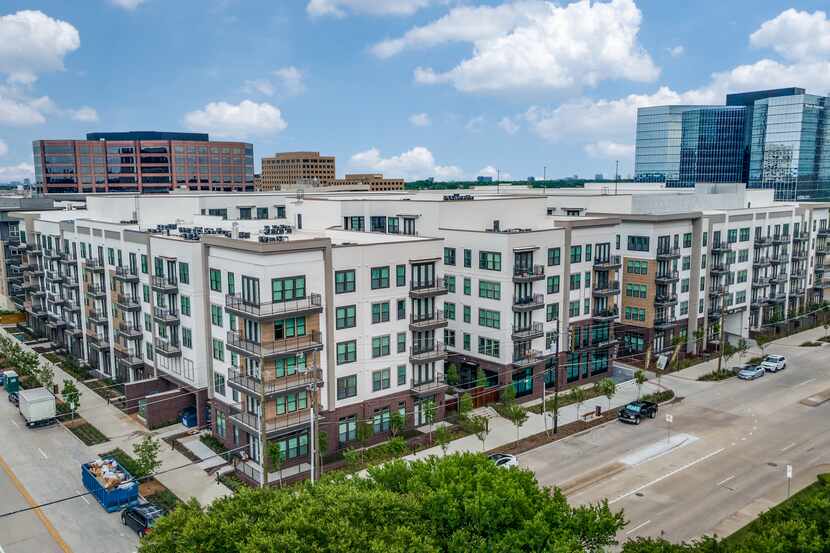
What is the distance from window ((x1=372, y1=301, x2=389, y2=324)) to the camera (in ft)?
163

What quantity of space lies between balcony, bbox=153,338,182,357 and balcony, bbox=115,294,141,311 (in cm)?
493

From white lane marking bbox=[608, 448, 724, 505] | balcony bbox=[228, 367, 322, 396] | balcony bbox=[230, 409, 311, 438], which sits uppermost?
balcony bbox=[228, 367, 322, 396]

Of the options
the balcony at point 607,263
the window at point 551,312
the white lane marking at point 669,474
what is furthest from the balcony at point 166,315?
the balcony at point 607,263

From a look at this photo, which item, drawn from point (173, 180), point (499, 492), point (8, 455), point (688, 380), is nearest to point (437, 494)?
point (499, 492)

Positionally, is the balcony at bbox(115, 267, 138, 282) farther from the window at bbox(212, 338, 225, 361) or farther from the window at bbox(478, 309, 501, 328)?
the window at bbox(478, 309, 501, 328)

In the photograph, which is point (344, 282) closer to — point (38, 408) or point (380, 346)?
point (380, 346)

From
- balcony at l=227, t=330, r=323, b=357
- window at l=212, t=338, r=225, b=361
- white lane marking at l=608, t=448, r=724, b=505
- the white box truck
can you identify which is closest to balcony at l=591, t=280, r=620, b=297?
white lane marking at l=608, t=448, r=724, b=505

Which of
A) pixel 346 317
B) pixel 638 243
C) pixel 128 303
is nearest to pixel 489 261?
pixel 346 317

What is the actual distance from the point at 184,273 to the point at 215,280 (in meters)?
4.58

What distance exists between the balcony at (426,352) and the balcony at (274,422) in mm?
10037

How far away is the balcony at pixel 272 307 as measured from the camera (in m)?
43.3

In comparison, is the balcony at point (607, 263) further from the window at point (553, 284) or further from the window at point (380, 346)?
the window at point (380, 346)

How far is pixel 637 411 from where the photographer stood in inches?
2153

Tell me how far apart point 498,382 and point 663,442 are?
14.7 meters
